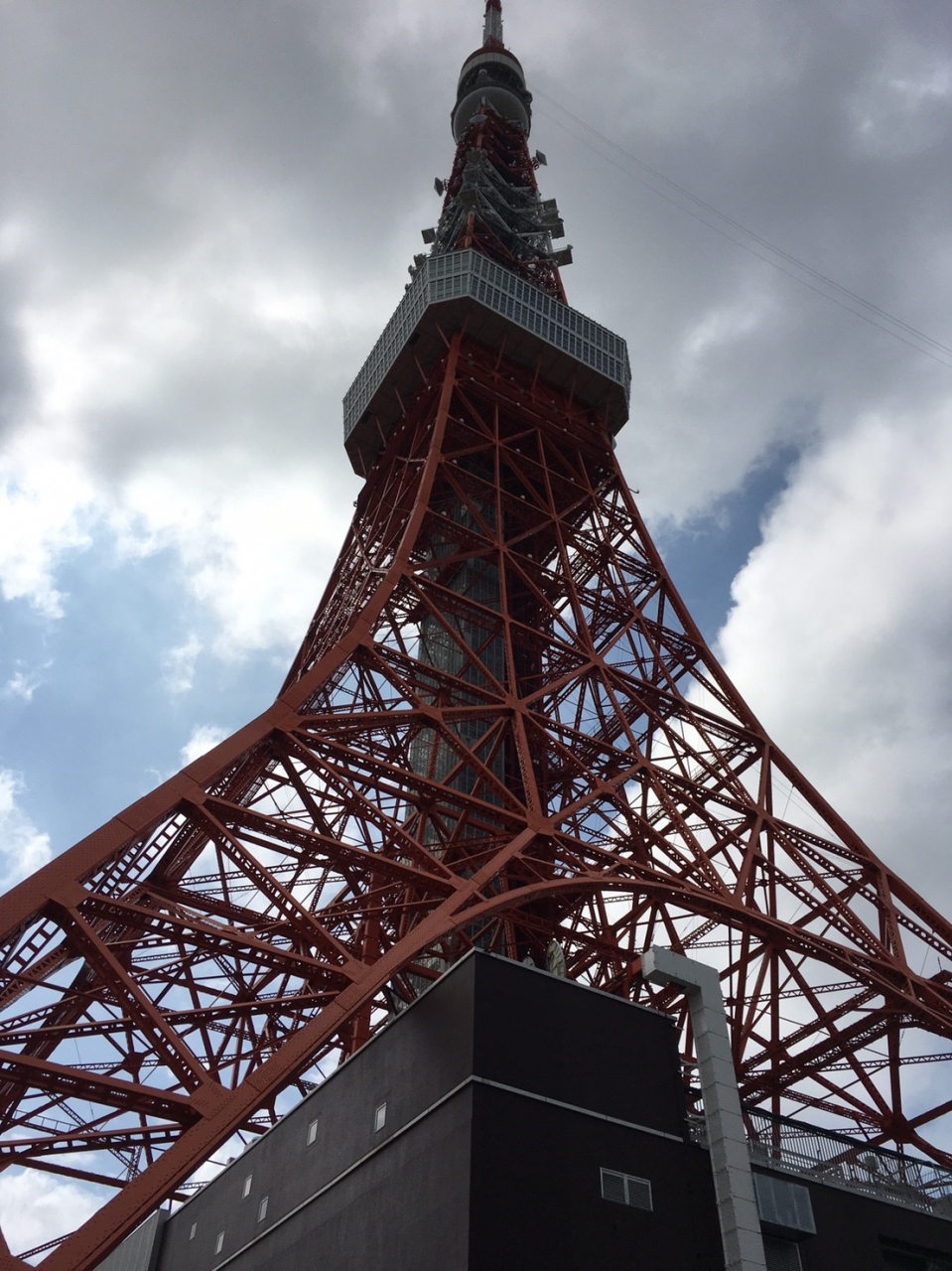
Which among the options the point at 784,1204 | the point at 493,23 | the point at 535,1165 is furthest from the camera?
the point at 493,23

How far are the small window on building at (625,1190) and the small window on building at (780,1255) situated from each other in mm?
2195

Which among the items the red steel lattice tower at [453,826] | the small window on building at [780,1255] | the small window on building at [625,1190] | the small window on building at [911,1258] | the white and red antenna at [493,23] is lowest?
the small window on building at [780,1255]

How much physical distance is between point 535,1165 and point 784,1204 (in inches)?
171

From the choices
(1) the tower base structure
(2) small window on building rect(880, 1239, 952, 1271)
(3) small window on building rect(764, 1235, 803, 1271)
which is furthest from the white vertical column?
(2) small window on building rect(880, 1239, 952, 1271)

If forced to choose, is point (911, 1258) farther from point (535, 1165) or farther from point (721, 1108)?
point (535, 1165)

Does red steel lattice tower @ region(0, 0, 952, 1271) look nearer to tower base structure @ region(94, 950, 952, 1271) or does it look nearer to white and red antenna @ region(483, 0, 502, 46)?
tower base structure @ region(94, 950, 952, 1271)

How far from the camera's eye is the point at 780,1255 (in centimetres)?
1497

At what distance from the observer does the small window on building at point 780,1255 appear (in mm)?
14836

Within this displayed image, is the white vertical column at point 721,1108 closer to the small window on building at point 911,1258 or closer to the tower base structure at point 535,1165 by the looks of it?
the tower base structure at point 535,1165

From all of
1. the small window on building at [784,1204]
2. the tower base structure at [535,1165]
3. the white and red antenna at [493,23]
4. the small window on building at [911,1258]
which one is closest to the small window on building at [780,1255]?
the tower base structure at [535,1165]

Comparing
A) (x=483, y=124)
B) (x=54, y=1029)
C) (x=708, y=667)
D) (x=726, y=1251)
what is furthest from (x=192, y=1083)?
(x=483, y=124)

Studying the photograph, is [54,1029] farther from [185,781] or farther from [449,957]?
[449,957]

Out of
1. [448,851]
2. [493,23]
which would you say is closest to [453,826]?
[448,851]

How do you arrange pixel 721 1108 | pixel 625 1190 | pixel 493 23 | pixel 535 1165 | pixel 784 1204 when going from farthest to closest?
pixel 493 23
pixel 784 1204
pixel 721 1108
pixel 625 1190
pixel 535 1165
